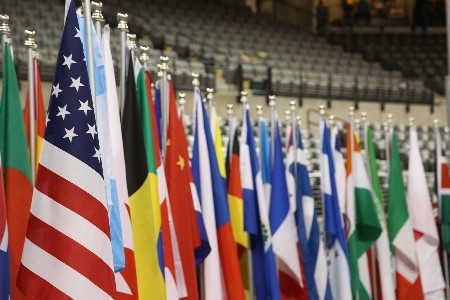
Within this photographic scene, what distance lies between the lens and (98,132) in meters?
5.64

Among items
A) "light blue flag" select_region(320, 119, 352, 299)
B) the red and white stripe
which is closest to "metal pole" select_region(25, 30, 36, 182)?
the red and white stripe

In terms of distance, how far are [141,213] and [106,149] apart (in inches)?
26.4

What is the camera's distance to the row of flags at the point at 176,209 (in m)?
4.99

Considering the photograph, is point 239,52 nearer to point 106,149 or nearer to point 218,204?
point 218,204

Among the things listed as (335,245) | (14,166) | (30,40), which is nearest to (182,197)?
(14,166)

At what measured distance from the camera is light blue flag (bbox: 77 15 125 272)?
544 centimetres

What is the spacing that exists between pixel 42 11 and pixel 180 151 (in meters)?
9.93

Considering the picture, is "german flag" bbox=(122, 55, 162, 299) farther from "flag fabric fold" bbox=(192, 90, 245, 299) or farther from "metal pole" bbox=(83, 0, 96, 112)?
"flag fabric fold" bbox=(192, 90, 245, 299)

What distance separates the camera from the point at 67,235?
194 inches

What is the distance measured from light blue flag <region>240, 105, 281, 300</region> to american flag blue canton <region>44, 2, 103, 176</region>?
10.6ft

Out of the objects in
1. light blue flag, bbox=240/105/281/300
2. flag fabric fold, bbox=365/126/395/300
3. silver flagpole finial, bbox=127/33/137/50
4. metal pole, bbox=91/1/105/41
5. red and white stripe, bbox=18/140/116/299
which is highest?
metal pole, bbox=91/1/105/41

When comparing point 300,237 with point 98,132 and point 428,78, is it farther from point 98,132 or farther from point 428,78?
point 428,78

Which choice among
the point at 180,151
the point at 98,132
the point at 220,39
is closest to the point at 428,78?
the point at 220,39

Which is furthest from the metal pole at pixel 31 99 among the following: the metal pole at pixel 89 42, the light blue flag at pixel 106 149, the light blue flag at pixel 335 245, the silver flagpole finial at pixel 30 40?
the light blue flag at pixel 335 245
